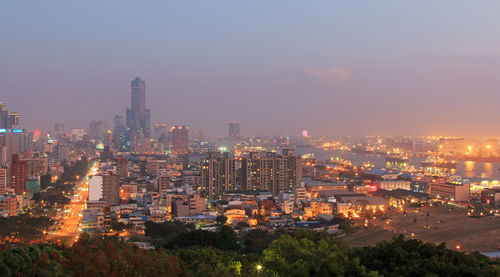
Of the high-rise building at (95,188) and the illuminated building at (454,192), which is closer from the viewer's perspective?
the high-rise building at (95,188)

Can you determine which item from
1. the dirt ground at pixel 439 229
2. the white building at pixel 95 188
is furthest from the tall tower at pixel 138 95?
the dirt ground at pixel 439 229

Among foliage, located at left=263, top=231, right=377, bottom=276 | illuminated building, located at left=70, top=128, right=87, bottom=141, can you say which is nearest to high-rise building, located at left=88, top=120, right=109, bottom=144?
illuminated building, located at left=70, top=128, right=87, bottom=141

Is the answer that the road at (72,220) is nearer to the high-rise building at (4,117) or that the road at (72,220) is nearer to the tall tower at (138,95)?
the high-rise building at (4,117)

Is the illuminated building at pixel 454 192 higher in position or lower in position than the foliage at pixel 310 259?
lower

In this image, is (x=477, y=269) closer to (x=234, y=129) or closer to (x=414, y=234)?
(x=414, y=234)

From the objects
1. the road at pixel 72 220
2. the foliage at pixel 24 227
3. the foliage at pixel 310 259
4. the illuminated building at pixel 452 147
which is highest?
the illuminated building at pixel 452 147

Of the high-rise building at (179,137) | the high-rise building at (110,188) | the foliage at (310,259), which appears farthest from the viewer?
the high-rise building at (179,137)

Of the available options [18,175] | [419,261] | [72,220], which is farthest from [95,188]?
[419,261]
